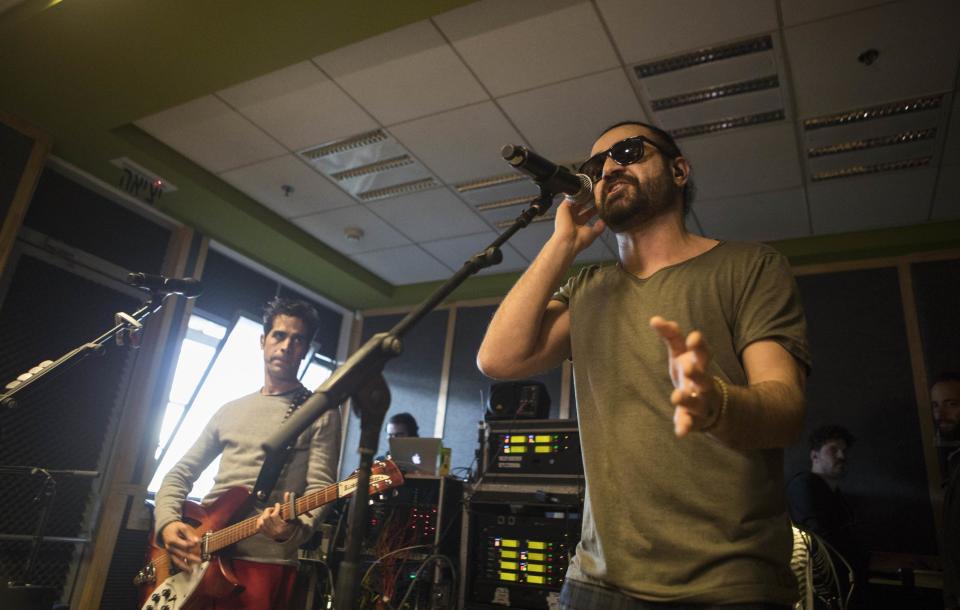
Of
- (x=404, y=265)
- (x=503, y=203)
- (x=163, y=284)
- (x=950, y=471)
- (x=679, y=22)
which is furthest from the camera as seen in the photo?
(x=404, y=265)

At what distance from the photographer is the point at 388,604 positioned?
11.1 feet

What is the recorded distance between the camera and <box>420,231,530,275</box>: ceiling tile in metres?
5.55

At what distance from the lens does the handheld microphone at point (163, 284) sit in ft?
8.43

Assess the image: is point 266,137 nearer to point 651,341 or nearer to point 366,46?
point 366,46

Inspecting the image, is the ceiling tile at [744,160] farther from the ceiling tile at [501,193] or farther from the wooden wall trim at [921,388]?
the wooden wall trim at [921,388]

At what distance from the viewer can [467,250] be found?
5.77 meters

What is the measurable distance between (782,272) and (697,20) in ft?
8.12

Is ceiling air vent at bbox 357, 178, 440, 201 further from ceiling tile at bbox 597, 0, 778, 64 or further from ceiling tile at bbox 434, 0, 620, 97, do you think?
ceiling tile at bbox 597, 0, 778, 64

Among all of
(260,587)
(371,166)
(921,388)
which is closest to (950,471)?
Answer: (921,388)

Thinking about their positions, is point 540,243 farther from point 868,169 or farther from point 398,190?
point 868,169

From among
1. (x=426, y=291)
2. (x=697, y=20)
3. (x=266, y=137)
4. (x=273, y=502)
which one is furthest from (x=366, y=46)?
(x=426, y=291)

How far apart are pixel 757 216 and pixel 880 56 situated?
1.67m

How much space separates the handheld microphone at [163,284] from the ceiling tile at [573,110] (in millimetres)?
2056

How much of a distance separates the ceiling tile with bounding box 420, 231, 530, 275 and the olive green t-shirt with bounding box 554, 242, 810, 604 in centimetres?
415
